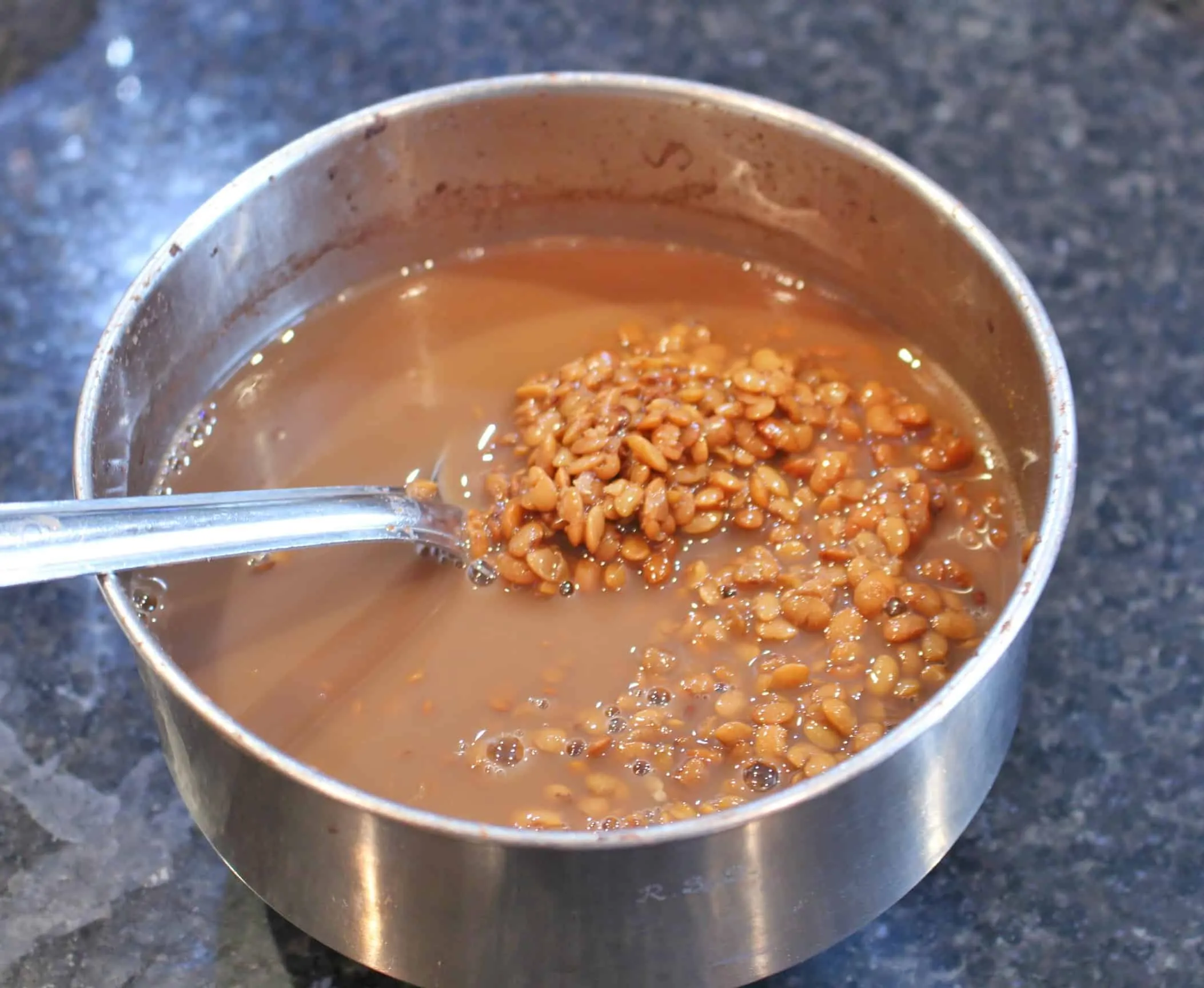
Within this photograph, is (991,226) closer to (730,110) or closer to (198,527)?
(730,110)

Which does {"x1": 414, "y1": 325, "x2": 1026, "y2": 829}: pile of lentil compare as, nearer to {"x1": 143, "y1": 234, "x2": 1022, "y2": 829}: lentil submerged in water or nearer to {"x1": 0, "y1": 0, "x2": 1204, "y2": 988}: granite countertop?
{"x1": 143, "y1": 234, "x2": 1022, "y2": 829}: lentil submerged in water

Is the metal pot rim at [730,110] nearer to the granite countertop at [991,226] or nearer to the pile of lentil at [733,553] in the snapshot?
the pile of lentil at [733,553]

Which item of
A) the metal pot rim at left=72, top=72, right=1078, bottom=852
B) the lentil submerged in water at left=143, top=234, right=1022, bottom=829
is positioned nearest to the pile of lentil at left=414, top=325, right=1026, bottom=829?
the lentil submerged in water at left=143, top=234, right=1022, bottom=829

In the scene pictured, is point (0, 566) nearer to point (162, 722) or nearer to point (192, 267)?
point (162, 722)

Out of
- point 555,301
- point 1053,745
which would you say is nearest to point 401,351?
point 555,301

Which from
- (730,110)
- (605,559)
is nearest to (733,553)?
(605,559)

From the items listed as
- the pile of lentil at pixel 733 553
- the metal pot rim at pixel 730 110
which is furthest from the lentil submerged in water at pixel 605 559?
the metal pot rim at pixel 730 110
